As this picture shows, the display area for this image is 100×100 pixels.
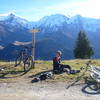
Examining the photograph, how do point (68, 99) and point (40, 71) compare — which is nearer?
point (68, 99)

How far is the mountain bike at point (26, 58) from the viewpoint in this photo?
1939 centimetres

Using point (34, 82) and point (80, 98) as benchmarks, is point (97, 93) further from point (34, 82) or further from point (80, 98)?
point (34, 82)

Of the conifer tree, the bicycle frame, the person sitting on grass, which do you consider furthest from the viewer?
the conifer tree

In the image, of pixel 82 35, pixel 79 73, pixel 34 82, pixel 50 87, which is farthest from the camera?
pixel 82 35

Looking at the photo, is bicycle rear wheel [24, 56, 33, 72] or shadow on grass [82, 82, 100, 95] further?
bicycle rear wheel [24, 56, 33, 72]

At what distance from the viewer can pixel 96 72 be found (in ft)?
55.6

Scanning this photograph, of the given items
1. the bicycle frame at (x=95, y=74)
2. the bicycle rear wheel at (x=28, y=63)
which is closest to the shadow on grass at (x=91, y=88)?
the bicycle frame at (x=95, y=74)

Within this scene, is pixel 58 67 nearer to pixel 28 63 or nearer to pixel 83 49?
pixel 28 63

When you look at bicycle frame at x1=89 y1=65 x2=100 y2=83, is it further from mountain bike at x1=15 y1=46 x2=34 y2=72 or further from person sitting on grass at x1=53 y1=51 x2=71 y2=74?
mountain bike at x1=15 y1=46 x2=34 y2=72

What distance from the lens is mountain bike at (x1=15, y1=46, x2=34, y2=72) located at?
19391 mm

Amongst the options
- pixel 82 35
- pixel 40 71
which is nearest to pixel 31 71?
pixel 40 71

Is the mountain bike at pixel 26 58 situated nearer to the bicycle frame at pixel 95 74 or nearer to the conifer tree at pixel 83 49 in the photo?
the bicycle frame at pixel 95 74

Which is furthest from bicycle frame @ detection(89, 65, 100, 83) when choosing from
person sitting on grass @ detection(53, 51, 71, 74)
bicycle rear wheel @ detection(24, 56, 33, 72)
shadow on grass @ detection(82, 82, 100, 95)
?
bicycle rear wheel @ detection(24, 56, 33, 72)

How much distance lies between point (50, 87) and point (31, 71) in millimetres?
4388
